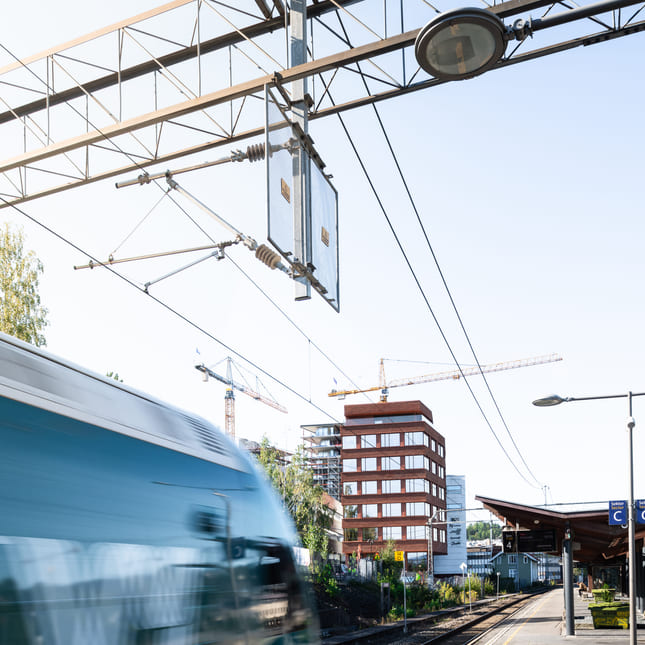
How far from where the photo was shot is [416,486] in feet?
320

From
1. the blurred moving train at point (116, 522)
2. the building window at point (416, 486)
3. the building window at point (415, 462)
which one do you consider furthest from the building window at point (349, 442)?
the blurred moving train at point (116, 522)

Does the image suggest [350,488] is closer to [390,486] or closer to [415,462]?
[390,486]

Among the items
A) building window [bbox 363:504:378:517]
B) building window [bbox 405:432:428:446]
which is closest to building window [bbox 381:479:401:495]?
building window [bbox 363:504:378:517]

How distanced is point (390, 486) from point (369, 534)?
6684 mm

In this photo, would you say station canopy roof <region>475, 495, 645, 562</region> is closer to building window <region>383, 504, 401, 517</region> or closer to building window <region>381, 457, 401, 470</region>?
building window <region>383, 504, 401, 517</region>

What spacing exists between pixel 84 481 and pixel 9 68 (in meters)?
9.24

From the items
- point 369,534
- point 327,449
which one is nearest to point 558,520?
point 369,534

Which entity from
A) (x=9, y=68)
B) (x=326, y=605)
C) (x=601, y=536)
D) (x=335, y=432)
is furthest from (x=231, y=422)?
(x=9, y=68)

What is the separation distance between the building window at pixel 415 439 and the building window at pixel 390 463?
2579mm

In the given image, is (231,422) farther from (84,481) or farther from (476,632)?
(84,481)

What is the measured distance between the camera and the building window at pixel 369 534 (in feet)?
314

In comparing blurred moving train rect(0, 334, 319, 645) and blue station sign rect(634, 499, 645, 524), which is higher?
blurred moving train rect(0, 334, 319, 645)

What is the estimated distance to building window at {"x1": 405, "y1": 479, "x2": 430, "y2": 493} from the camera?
320ft

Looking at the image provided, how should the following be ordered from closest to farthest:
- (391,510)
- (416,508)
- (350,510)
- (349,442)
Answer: (416,508) < (391,510) < (350,510) < (349,442)
